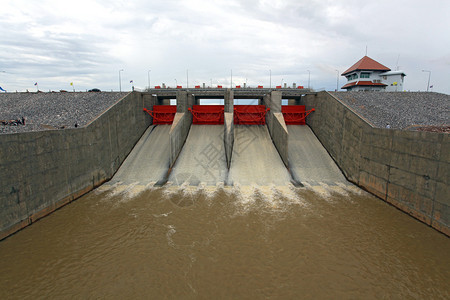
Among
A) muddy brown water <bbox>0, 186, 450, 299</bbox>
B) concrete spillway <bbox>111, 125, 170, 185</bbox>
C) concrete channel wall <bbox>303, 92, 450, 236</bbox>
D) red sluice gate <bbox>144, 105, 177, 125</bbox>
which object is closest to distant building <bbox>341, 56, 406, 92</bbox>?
concrete channel wall <bbox>303, 92, 450, 236</bbox>

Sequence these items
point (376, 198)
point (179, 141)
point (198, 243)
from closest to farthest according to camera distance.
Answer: point (198, 243), point (376, 198), point (179, 141)

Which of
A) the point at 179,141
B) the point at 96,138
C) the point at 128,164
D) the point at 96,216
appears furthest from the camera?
the point at 179,141

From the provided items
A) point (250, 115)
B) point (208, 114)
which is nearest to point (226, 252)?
point (250, 115)

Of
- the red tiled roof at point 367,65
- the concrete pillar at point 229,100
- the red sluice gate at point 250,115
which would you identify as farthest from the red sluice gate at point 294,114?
the red tiled roof at point 367,65

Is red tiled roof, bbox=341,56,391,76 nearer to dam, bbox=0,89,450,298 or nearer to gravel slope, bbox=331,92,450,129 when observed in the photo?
gravel slope, bbox=331,92,450,129

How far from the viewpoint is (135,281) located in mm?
9219

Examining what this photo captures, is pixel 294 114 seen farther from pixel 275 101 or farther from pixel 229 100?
pixel 229 100

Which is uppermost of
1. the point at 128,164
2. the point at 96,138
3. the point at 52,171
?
the point at 96,138

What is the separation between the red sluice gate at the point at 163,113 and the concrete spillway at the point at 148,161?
1289mm

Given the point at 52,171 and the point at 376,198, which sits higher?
the point at 52,171

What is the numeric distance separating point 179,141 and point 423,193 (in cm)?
2046

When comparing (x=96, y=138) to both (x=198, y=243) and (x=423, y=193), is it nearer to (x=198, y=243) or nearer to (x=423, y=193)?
(x=198, y=243)

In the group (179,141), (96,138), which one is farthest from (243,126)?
(96,138)

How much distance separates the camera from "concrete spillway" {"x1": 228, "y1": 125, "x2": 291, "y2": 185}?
21.1 metres
